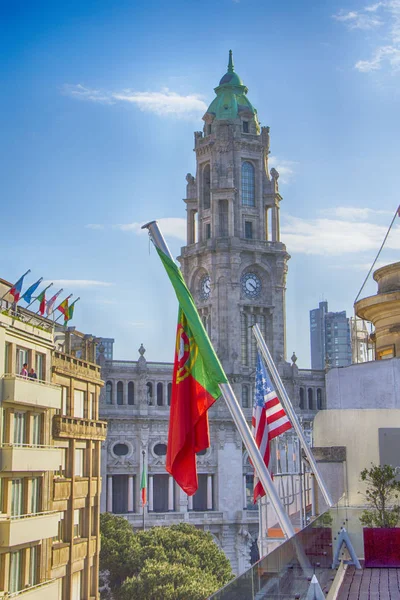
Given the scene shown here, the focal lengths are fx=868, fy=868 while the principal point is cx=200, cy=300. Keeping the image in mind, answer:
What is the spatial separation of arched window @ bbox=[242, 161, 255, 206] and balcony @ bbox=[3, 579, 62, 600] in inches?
3019

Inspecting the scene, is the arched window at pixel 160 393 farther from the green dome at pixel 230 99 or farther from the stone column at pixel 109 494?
the green dome at pixel 230 99

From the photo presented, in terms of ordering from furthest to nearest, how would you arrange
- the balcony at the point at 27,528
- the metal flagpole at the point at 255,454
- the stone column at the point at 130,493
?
the stone column at the point at 130,493 → the balcony at the point at 27,528 → the metal flagpole at the point at 255,454

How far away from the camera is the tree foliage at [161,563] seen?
2121 inches

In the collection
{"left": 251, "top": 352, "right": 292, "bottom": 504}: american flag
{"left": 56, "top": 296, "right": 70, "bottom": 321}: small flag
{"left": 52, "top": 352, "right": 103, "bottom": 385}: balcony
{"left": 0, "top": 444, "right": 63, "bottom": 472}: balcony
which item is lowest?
{"left": 0, "top": 444, "right": 63, "bottom": 472}: balcony

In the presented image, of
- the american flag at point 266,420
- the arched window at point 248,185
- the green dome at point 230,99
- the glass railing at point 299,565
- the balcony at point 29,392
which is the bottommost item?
the glass railing at point 299,565

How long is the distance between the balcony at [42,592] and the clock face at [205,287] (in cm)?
7112

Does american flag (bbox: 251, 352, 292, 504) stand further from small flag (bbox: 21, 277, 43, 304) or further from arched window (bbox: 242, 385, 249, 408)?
arched window (bbox: 242, 385, 249, 408)

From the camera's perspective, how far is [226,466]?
97.7 meters

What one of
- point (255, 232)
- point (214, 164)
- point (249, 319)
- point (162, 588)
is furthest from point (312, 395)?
point (162, 588)

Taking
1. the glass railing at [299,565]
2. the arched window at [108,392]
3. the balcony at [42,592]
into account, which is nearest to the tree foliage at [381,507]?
the glass railing at [299,565]

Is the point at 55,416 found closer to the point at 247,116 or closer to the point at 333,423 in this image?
the point at 333,423

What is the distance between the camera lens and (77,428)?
4153cm

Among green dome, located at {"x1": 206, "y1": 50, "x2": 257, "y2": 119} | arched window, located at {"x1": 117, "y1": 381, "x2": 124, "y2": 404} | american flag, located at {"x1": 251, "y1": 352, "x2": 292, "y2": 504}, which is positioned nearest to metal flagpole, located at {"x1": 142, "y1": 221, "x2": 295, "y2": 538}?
american flag, located at {"x1": 251, "y1": 352, "x2": 292, "y2": 504}

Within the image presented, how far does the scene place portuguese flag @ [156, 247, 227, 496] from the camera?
1462cm
